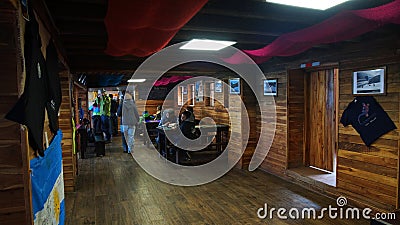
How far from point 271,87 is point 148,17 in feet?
13.3

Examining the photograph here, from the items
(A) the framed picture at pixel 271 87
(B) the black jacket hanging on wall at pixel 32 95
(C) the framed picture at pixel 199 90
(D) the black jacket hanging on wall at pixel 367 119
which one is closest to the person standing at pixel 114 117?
(C) the framed picture at pixel 199 90

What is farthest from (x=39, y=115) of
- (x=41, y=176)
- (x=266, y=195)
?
(x=266, y=195)

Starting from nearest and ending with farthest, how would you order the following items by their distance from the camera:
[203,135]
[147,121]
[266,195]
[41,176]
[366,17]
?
[41,176] < [366,17] < [266,195] < [203,135] < [147,121]

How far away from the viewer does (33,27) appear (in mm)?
1835

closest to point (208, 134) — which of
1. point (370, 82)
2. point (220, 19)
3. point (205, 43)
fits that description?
point (205, 43)

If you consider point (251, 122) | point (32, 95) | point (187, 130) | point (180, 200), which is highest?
point (32, 95)

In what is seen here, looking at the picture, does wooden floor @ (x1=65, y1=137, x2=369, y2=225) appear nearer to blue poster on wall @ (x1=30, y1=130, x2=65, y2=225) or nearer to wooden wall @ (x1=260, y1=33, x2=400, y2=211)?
wooden wall @ (x1=260, y1=33, x2=400, y2=211)

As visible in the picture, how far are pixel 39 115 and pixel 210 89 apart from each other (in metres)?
6.70

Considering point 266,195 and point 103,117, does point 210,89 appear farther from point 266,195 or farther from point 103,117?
point 266,195

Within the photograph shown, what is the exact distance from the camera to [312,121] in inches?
212

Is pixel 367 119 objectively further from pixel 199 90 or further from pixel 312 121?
pixel 199 90

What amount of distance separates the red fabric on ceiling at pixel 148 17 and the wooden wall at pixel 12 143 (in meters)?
0.59

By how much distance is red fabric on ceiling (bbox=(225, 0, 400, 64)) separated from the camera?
2.04m

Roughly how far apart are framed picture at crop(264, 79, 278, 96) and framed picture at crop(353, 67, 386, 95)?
1717 mm
